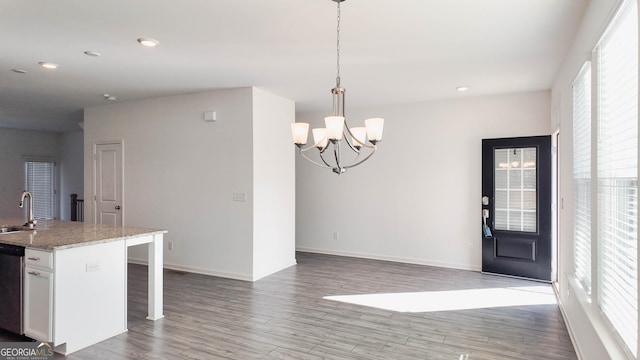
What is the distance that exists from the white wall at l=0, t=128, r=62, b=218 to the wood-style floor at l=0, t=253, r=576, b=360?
22.0ft

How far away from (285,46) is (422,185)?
3449 millimetres

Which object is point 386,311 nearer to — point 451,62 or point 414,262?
point 414,262

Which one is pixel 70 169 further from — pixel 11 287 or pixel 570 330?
pixel 570 330

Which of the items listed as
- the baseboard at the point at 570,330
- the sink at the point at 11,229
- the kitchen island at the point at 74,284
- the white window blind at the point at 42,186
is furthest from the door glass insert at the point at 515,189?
the white window blind at the point at 42,186

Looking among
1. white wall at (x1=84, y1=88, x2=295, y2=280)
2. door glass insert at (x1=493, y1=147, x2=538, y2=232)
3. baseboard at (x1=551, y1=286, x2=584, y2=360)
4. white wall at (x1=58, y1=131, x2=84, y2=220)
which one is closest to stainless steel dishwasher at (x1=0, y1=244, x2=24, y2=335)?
white wall at (x1=84, y1=88, x2=295, y2=280)

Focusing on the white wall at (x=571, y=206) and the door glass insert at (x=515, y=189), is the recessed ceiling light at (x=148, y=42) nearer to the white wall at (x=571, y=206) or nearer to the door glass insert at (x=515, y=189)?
the white wall at (x=571, y=206)

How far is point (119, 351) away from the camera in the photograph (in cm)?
302

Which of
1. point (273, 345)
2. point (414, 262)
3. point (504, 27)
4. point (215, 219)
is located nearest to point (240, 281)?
point (215, 219)

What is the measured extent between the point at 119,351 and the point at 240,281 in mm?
2118

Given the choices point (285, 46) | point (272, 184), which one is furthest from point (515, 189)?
point (285, 46)

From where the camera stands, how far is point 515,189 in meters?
5.32

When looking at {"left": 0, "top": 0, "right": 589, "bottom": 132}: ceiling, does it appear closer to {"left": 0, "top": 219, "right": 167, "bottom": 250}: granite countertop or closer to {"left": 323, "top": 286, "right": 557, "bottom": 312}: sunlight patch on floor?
{"left": 0, "top": 219, "right": 167, "bottom": 250}: granite countertop

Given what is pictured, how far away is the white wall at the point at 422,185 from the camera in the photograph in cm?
556

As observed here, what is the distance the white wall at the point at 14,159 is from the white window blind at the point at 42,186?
0.23 metres
